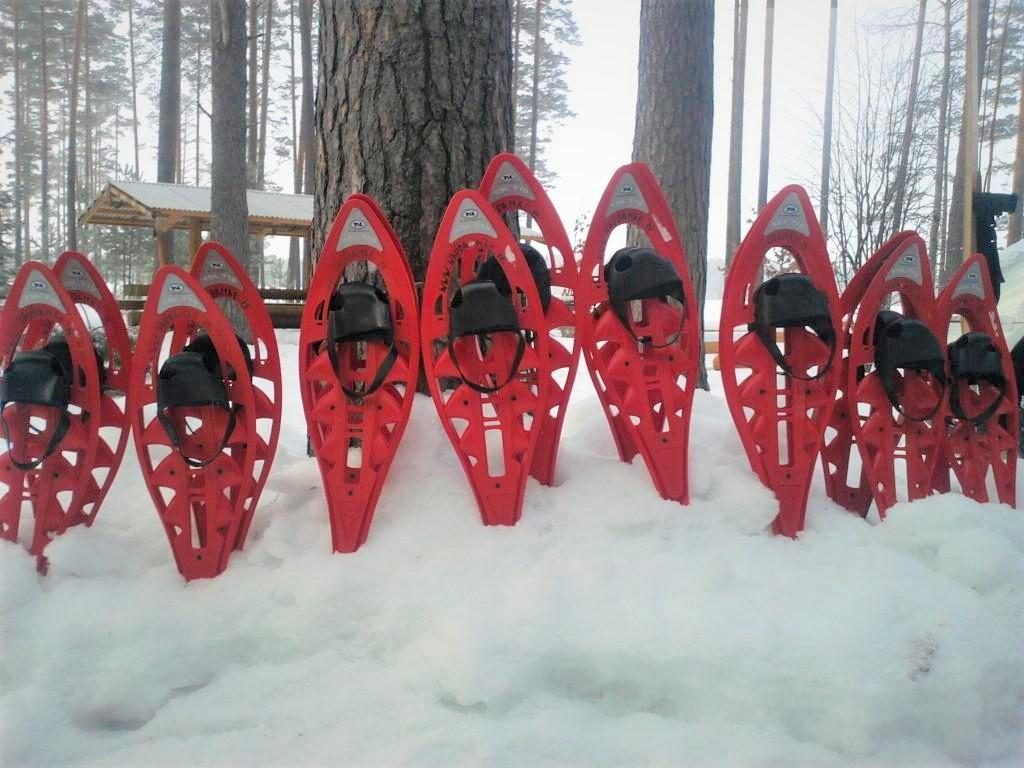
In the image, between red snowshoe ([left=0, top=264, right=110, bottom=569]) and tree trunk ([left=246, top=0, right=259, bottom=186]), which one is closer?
red snowshoe ([left=0, top=264, right=110, bottom=569])

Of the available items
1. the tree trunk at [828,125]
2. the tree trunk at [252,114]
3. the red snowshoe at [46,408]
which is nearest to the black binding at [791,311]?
the red snowshoe at [46,408]

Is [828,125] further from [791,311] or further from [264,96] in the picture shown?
[264,96]

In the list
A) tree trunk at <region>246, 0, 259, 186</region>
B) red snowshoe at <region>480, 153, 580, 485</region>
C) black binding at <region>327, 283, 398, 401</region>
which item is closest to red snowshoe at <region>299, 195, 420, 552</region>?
black binding at <region>327, 283, 398, 401</region>

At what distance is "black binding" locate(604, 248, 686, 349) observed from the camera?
6.32ft

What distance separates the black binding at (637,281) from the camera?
1927 millimetres

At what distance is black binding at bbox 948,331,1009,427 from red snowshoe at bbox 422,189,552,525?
4.60ft

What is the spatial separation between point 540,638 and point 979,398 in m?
1.83

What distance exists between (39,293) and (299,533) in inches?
41.7

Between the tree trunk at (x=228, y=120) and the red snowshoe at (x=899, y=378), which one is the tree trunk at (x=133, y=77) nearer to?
the tree trunk at (x=228, y=120)

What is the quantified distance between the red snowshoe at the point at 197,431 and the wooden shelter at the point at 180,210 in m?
9.92

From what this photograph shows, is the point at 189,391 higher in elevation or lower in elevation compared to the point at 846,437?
higher

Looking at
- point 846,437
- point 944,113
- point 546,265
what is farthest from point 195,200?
point 944,113

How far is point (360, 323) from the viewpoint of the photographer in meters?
1.83

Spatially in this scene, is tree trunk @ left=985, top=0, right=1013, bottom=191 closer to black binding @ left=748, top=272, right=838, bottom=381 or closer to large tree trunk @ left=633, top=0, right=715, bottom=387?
large tree trunk @ left=633, top=0, right=715, bottom=387
